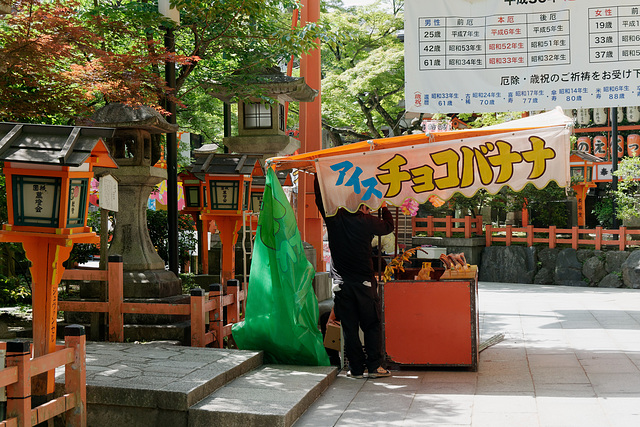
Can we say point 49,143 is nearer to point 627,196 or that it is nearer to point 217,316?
point 217,316

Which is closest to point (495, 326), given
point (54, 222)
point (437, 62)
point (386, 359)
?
point (386, 359)

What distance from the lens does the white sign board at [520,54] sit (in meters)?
9.03

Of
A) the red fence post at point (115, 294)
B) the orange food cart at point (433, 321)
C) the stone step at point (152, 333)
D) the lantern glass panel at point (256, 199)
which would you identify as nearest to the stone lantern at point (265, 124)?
the lantern glass panel at point (256, 199)

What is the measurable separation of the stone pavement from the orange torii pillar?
3847 millimetres

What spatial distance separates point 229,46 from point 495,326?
22.1ft

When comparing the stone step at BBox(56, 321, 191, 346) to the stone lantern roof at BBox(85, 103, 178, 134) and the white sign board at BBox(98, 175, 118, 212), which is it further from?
the stone lantern roof at BBox(85, 103, 178, 134)

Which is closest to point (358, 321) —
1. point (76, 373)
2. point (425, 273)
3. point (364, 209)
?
point (425, 273)

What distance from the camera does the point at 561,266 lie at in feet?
70.5

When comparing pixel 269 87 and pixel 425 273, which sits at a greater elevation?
pixel 269 87

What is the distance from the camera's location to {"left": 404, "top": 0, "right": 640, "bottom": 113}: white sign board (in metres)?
9.03

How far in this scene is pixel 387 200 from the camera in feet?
26.4

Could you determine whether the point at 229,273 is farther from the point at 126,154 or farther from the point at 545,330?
the point at 545,330

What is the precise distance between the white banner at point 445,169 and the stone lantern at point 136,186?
2.84 metres

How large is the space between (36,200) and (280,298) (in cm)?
317
